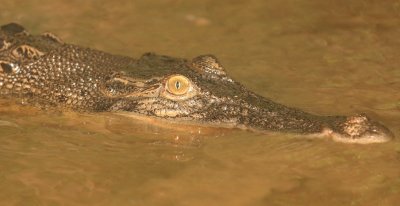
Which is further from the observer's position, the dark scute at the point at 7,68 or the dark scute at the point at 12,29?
the dark scute at the point at 12,29

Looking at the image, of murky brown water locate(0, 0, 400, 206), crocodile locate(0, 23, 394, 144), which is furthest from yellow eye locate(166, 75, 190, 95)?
murky brown water locate(0, 0, 400, 206)

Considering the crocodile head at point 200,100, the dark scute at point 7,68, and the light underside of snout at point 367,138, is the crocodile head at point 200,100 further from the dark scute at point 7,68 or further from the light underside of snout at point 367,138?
the dark scute at point 7,68

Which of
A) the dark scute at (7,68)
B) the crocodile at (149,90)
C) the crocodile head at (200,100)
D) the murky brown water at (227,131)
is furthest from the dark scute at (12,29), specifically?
the crocodile head at (200,100)

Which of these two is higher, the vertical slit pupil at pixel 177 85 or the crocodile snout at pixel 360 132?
the vertical slit pupil at pixel 177 85

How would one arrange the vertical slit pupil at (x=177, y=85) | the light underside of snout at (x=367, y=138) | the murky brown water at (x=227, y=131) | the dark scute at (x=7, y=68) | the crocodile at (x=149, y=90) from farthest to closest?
the dark scute at (x=7, y=68) < the vertical slit pupil at (x=177, y=85) < the crocodile at (x=149, y=90) < the light underside of snout at (x=367, y=138) < the murky brown water at (x=227, y=131)

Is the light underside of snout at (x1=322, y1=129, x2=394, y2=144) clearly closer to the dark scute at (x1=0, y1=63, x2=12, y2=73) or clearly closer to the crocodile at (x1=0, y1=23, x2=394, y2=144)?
the crocodile at (x1=0, y1=23, x2=394, y2=144)

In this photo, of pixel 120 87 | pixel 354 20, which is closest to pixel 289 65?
pixel 354 20
